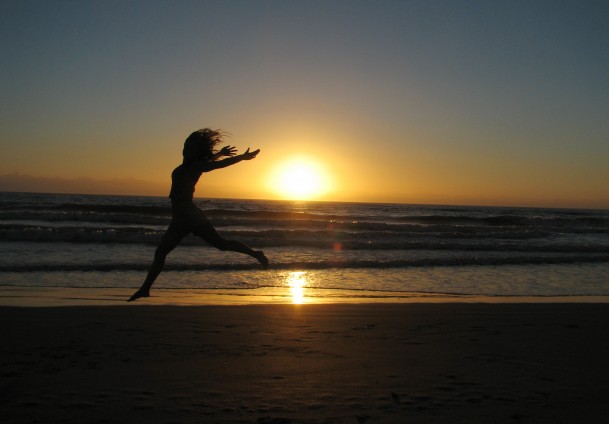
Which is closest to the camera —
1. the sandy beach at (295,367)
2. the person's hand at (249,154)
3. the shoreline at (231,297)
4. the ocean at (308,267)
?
the sandy beach at (295,367)

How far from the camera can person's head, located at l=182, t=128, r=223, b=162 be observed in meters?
6.38

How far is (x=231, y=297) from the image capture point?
25.1 ft

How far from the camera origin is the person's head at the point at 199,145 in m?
6.38

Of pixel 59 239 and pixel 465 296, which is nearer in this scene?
pixel 465 296

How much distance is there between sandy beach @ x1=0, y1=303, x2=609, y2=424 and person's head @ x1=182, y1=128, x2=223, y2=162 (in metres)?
1.86

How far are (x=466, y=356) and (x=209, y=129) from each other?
13.0 feet

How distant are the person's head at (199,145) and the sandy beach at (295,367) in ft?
Result: 6.11

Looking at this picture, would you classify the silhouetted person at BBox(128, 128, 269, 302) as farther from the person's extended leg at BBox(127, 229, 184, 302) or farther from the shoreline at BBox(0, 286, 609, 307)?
the shoreline at BBox(0, 286, 609, 307)

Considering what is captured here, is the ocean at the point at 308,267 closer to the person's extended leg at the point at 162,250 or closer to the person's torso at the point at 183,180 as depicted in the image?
the person's extended leg at the point at 162,250

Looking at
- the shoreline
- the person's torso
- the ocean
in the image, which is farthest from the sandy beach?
the ocean

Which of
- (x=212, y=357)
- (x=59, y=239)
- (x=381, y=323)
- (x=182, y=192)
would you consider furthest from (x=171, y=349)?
(x=59, y=239)

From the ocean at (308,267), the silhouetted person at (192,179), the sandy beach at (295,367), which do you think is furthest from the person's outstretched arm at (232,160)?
the ocean at (308,267)

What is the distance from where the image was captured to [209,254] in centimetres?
1381

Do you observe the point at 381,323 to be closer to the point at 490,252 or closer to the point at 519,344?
the point at 519,344
